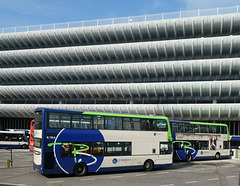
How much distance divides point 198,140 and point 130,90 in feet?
76.5

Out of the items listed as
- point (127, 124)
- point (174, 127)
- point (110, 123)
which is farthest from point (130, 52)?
point (110, 123)

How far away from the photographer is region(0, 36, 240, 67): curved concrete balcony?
50.3m

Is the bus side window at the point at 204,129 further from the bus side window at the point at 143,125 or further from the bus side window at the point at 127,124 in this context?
the bus side window at the point at 127,124

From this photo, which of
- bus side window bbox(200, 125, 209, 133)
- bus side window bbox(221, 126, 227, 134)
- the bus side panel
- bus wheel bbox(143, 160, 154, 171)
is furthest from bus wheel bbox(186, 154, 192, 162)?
the bus side panel

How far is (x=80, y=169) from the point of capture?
756 inches

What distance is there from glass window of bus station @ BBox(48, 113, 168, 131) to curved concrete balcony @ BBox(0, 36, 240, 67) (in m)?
30.9

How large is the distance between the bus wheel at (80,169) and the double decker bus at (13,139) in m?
30.7

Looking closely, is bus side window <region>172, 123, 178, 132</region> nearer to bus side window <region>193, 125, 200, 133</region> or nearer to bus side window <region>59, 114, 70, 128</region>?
bus side window <region>193, 125, 200, 133</region>

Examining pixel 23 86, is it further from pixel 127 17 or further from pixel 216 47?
pixel 216 47

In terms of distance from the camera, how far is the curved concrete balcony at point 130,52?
50312 mm

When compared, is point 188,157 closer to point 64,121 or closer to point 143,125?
point 143,125

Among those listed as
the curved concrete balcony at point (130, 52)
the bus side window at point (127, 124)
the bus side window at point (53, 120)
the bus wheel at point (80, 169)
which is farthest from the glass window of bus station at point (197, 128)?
the curved concrete balcony at point (130, 52)

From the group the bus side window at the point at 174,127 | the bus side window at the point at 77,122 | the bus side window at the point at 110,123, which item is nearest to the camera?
the bus side window at the point at 77,122

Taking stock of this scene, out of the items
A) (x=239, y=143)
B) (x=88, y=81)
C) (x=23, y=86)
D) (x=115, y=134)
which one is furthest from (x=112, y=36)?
(x=115, y=134)
